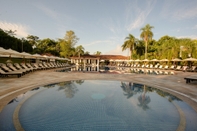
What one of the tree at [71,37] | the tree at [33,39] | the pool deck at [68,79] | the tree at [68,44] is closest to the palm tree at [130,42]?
the tree at [68,44]

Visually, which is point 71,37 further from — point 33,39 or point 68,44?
point 33,39

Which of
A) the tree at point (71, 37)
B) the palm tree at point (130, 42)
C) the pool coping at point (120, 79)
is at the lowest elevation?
the pool coping at point (120, 79)

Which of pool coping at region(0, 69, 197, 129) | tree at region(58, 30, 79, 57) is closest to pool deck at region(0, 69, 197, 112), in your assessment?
pool coping at region(0, 69, 197, 129)

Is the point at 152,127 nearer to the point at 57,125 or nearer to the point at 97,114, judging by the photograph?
the point at 97,114

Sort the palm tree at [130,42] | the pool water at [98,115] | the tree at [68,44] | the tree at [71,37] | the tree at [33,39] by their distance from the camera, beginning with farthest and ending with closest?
the tree at [33,39]
the tree at [71,37]
the tree at [68,44]
the palm tree at [130,42]
the pool water at [98,115]

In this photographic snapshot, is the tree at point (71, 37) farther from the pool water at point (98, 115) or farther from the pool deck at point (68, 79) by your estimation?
the pool water at point (98, 115)

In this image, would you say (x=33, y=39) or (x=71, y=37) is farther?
(x=33, y=39)

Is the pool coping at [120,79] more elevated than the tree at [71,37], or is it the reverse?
the tree at [71,37]

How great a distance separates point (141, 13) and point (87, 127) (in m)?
21.0

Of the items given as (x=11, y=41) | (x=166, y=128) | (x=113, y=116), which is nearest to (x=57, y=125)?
(x=113, y=116)

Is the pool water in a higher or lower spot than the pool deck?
lower

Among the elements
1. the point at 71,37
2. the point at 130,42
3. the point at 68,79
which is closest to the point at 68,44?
the point at 71,37

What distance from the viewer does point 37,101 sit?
4.81 metres

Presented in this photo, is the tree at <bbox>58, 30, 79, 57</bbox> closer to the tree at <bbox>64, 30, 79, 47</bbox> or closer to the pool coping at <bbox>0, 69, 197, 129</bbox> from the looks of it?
the tree at <bbox>64, 30, 79, 47</bbox>
